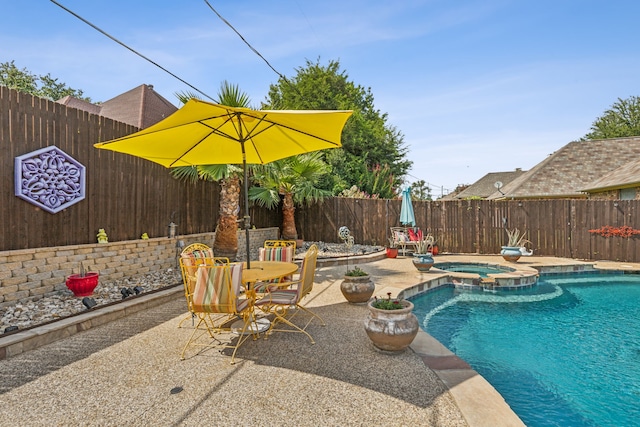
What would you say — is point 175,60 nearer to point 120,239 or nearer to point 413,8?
point 120,239

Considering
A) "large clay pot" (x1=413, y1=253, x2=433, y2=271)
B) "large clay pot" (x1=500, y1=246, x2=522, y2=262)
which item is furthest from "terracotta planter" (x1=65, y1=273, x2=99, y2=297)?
"large clay pot" (x1=500, y1=246, x2=522, y2=262)

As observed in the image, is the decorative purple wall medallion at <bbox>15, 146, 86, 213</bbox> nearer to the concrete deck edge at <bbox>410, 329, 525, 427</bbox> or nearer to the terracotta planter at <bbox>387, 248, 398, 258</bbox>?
the concrete deck edge at <bbox>410, 329, 525, 427</bbox>

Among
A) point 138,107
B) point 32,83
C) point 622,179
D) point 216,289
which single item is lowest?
point 216,289

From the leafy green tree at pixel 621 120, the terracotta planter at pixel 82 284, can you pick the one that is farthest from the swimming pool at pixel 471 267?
the leafy green tree at pixel 621 120

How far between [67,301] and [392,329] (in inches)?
167

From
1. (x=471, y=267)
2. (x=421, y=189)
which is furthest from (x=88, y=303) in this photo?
(x=421, y=189)

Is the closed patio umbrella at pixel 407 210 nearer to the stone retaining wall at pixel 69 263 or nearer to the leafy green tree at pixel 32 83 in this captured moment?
the stone retaining wall at pixel 69 263

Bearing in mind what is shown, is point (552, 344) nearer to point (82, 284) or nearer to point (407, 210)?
point (82, 284)

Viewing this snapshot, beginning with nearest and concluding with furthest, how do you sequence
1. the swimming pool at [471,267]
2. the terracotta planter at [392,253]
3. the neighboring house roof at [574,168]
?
the swimming pool at [471,267]
the terracotta planter at [392,253]
the neighboring house roof at [574,168]

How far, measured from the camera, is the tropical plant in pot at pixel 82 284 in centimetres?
453

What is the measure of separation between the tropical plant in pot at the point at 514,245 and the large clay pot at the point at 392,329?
298 inches

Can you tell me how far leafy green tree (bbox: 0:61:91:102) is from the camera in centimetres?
2394

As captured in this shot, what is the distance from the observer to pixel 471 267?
9188 millimetres

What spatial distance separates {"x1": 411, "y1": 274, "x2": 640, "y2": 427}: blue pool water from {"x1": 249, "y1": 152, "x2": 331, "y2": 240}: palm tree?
4840 mm
